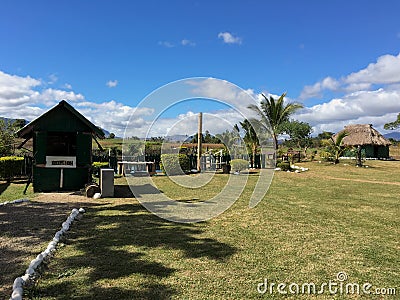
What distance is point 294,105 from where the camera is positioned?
→ 28.3 m

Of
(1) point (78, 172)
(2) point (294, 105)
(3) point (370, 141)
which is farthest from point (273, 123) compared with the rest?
(1) point (78, 172)

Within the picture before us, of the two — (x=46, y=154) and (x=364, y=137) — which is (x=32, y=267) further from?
(x=364, y=137)

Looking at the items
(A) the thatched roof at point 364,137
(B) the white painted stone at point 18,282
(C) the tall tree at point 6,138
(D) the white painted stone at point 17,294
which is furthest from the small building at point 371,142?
Result: (D) the white painted stone at point 17,294

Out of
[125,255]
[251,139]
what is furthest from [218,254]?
[251,139]

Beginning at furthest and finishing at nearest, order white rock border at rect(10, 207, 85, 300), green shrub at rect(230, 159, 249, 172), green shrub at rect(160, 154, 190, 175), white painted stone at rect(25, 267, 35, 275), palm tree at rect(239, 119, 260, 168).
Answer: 1. palm tree at rect(239, 119, 260, 168)
2. green shrub at rect(230, 159, 249, 172)
3. green shrub at rect(160, 154, 190, 175)
4. white painted stone at rect(25, 267, 35, 275)
5. white rock border at rect(10, 207, 85, 300)

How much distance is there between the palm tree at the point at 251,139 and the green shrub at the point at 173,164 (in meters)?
6.94

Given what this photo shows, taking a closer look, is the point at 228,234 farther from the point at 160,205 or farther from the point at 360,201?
the point at 360,201

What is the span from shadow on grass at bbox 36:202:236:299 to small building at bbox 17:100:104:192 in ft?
14.1

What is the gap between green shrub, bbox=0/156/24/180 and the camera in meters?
13.6

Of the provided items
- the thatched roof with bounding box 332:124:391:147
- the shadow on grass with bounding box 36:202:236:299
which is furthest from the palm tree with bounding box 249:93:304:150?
the shadow on grass with bounding box 36:202:236:299

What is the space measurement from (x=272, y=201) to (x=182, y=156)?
34.2 ft

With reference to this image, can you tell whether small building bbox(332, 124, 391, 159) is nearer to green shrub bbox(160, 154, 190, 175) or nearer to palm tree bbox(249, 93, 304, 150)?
palm tree bbox(249, 93, 304, 150)

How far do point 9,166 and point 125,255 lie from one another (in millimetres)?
12052

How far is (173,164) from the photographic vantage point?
18750 millimetres
